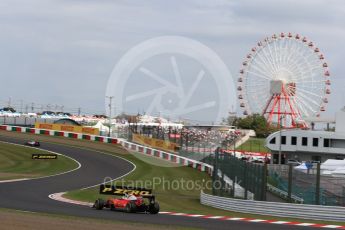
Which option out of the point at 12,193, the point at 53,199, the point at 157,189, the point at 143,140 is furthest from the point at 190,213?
the point at 143,140

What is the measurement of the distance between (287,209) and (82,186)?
62.5ft

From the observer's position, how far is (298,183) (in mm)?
24812

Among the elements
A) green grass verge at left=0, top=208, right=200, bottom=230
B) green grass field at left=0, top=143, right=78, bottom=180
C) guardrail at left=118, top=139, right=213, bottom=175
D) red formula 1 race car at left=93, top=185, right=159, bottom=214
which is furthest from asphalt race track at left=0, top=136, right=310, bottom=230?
guardrail at left=118, top=139, right=213, bottom=175

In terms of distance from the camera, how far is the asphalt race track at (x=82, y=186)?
71.4 feet

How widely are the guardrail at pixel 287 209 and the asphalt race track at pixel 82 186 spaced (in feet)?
9.80

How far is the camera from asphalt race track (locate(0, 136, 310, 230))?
71.4ft

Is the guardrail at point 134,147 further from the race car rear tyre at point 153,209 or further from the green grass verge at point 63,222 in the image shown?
the green grass verge at point 63,222

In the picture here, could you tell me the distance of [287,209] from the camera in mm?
25250

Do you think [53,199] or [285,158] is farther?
[285,158]

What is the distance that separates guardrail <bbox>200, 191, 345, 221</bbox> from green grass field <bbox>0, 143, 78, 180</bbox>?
75.7 ft

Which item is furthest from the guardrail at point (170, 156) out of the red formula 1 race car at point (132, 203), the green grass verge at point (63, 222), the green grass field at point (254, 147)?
the green grass field at point (254, 147)

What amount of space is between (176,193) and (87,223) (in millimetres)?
19021

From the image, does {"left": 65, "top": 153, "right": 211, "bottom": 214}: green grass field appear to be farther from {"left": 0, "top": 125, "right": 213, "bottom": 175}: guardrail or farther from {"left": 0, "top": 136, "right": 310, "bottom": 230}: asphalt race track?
{"left": 0, "top": 136, "right": 310, "bottom": 230}: asphalt race track

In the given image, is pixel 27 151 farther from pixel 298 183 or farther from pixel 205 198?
pixel 298 183
